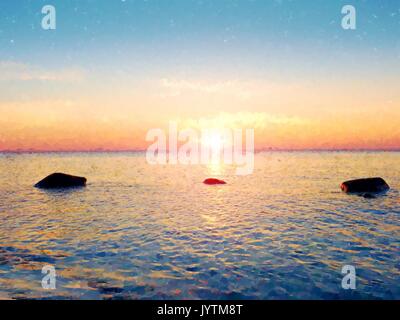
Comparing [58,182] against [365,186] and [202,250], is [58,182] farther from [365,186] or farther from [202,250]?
[365,186]

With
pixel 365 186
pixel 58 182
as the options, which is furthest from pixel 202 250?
pixel 58 182

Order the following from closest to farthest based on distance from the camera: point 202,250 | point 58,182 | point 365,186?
point 202,250
point 365,186
point 58,182

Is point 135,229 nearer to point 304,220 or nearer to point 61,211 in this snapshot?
point 61,211

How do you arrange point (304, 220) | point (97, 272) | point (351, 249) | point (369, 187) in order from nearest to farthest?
point (97, 272)
point (351, 249)
point (304, 220)
point (369, 187)

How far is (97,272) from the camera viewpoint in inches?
394

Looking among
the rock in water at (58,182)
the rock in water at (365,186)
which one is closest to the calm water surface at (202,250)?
the rock in water at (365,186)

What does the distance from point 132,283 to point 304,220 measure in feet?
38.6

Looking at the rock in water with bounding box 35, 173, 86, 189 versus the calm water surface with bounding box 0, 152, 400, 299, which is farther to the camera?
A: the rock in water with bounding box 35, 173, 86, 189

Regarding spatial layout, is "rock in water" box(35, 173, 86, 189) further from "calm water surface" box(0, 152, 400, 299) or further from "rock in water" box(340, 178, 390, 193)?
"rock in water" box(340, 178, 390, 193)

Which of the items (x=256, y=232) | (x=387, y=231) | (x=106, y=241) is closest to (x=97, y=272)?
(x=106, y=241)

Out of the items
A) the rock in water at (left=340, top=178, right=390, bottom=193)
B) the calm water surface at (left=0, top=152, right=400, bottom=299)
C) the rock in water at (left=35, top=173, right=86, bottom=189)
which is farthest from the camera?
the rock in water at (left=35, top=173, right=86, bottom=189)

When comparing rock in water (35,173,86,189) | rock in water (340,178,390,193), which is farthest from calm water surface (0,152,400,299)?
rock in water (35,173,86,189)

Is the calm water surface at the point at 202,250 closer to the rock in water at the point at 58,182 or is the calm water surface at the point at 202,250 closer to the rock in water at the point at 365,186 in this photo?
the rock in water at the point at 365,186

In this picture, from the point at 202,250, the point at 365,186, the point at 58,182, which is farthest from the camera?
the point at 58,182
